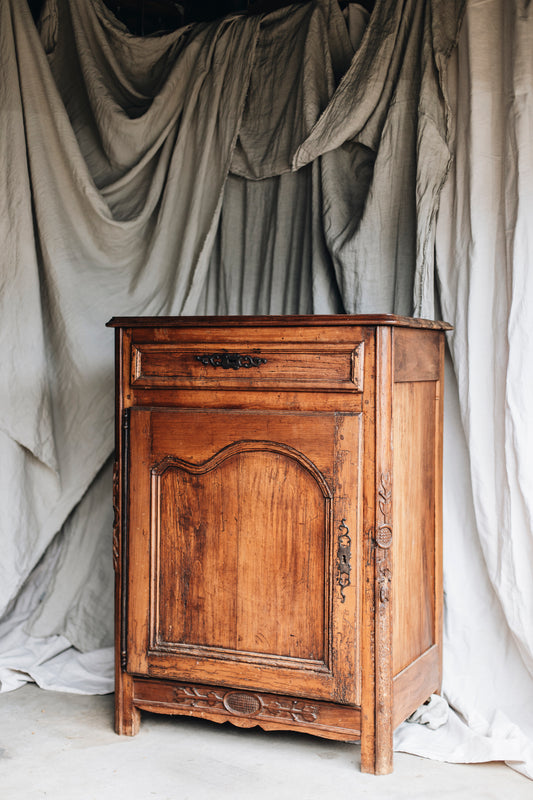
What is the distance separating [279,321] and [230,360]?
147 mm

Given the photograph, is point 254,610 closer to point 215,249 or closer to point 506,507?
point 506,507

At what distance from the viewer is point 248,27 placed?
96.8 inches

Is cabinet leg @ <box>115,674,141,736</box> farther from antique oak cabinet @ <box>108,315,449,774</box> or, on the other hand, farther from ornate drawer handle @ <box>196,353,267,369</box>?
ornate drawer handle @ <box>196,353,267,369</box>

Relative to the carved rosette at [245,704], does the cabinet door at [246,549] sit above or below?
above

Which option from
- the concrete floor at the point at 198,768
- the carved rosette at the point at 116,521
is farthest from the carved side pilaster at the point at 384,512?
the carved rosette at the point at 116,521

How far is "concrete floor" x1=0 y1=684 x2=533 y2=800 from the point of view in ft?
5.80

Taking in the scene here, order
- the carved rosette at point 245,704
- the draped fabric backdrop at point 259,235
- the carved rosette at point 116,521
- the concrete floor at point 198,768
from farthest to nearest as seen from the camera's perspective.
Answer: the draped fabric backdrop at point 259,235
the carved rosette at point 116,521
the carved rosette at point 245,704
the concrete floor at point 198,768

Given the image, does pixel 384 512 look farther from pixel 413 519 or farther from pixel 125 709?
pixel 125 709

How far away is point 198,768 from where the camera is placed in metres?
1.88

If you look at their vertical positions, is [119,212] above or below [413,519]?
above

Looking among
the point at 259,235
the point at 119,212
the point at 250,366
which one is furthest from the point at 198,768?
the point at 119,212

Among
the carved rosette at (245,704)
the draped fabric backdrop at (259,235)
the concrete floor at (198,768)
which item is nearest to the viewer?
the concrete floor at (198,768)

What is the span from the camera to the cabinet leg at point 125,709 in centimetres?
204

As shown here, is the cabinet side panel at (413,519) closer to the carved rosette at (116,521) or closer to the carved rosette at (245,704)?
the carved rosette at (245,704)
